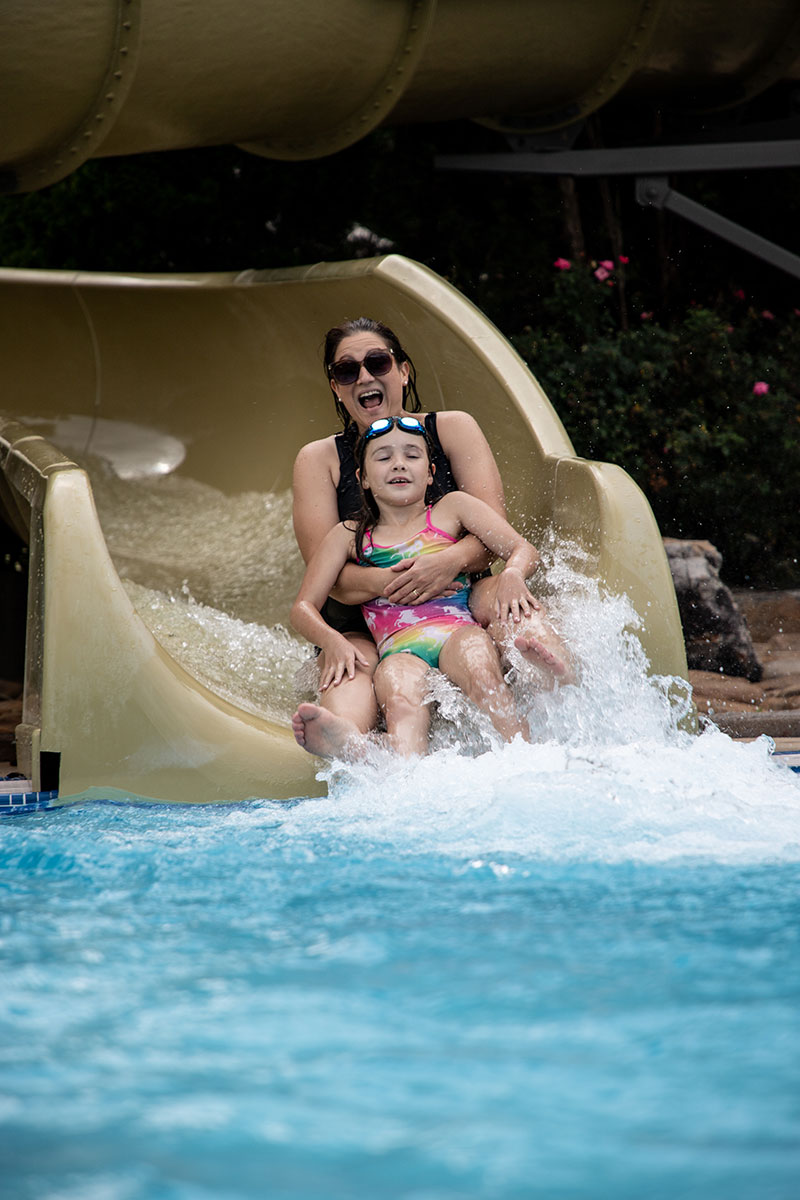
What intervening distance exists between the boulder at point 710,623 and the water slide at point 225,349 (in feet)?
4.08

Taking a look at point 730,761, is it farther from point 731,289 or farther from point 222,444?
point 731,289

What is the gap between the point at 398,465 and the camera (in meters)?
2.93

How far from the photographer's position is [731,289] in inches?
251

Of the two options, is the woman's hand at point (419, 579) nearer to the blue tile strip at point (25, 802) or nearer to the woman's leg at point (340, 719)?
the woman's leg at point (340, 719)

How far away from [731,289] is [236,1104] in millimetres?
5713

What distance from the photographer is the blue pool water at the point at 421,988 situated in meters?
1.26

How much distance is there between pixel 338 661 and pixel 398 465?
0.48 meters

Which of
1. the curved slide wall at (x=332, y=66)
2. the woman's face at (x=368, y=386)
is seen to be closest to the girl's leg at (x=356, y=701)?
the woman's face at (x=368, y=386)

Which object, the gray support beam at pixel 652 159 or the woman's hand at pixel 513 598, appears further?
the gray support beam at pixel 652 159

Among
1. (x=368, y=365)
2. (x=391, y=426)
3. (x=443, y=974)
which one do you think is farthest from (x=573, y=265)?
(x=443, y=974)

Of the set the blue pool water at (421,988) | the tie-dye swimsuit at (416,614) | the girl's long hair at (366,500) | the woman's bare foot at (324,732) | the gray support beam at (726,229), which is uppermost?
the gray support beam at (726,229)

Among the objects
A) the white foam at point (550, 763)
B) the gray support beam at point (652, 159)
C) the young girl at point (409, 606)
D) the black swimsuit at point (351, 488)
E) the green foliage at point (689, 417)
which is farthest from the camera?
the green foliage at point (689, 417)

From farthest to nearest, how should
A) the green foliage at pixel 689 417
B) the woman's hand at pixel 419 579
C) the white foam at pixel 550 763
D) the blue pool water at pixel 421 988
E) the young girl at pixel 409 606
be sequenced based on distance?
the green foliage at pixel 689 417, the woman's hand at pixel 419 579, the young girl at pixel 409 606, the white foam at pixel 550 763, the blue pool water at pixel 421 988

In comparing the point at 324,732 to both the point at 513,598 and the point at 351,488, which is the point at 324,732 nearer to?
the point at 513,598
